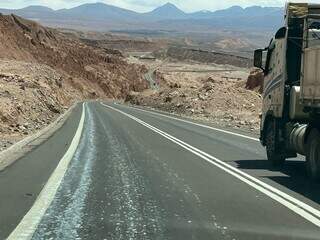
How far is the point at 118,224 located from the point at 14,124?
60.0 ft

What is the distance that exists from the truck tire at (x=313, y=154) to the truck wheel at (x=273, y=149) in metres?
1.93

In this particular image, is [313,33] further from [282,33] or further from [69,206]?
[69,206]

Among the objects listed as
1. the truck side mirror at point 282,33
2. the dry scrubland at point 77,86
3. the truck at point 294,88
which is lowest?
the dry scrubland at point 77,86

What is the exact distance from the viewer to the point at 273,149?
1457cm

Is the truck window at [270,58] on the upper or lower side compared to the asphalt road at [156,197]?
upper

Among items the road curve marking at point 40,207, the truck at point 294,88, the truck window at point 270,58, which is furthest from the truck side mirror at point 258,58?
the road curve marking at point 40,207

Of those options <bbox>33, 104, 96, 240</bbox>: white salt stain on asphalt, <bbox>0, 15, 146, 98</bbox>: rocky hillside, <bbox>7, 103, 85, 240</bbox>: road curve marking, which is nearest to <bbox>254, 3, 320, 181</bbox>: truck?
<bbox>33, 104, 96, 240</bbox>: white salt stain on asphalt

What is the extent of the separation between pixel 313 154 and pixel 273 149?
2305 mm

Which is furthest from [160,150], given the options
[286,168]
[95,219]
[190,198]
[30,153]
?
[95,219]

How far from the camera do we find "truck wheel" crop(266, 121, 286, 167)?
14484 millimetres

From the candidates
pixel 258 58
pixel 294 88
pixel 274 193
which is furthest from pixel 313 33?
pixel 274 193

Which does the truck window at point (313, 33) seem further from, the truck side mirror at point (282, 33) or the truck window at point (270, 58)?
the truck window at point (270, 58)

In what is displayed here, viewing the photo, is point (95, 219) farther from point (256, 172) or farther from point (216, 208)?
point (256, 172)

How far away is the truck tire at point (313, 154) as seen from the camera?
39.6ft
